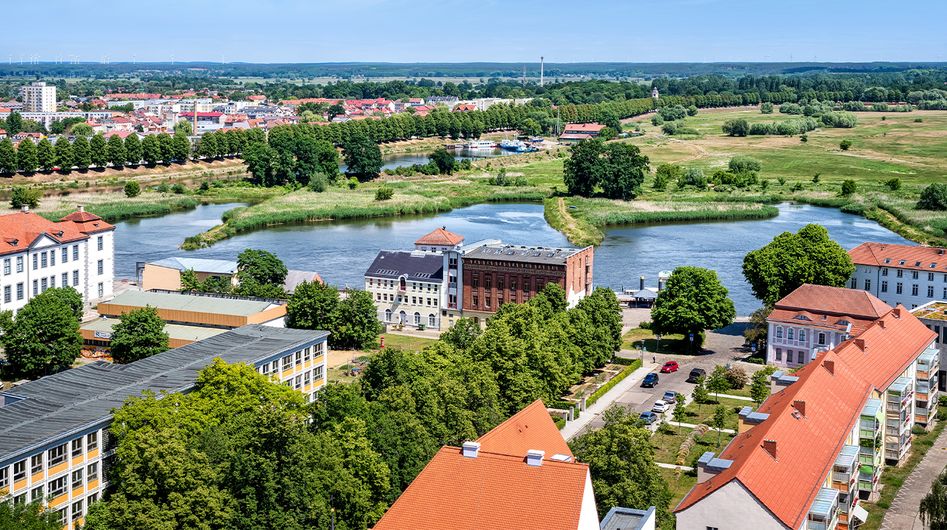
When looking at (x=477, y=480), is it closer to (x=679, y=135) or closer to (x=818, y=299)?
(x=818, y=299)

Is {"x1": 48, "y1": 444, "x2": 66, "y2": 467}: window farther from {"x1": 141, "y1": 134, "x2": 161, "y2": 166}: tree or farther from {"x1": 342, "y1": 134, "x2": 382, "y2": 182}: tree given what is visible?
{"x1": 141, "y1": 134, "x2": 161, "y2": 166}: tree

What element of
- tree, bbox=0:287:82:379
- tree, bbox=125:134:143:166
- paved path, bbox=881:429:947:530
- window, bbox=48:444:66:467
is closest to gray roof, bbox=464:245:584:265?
tree, bbox=0:287:82:379

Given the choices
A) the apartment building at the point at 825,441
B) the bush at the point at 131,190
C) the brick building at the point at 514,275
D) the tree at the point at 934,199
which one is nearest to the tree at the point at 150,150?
the bush at the point at 131,190

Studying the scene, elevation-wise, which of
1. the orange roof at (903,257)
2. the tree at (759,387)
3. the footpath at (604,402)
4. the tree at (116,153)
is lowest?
the footpath at (604,402)

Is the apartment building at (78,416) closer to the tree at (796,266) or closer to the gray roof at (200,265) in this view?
the gray roof at (200,265)

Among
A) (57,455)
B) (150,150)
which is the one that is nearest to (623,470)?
(57,455)

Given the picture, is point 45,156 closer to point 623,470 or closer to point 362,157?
point 362,157
